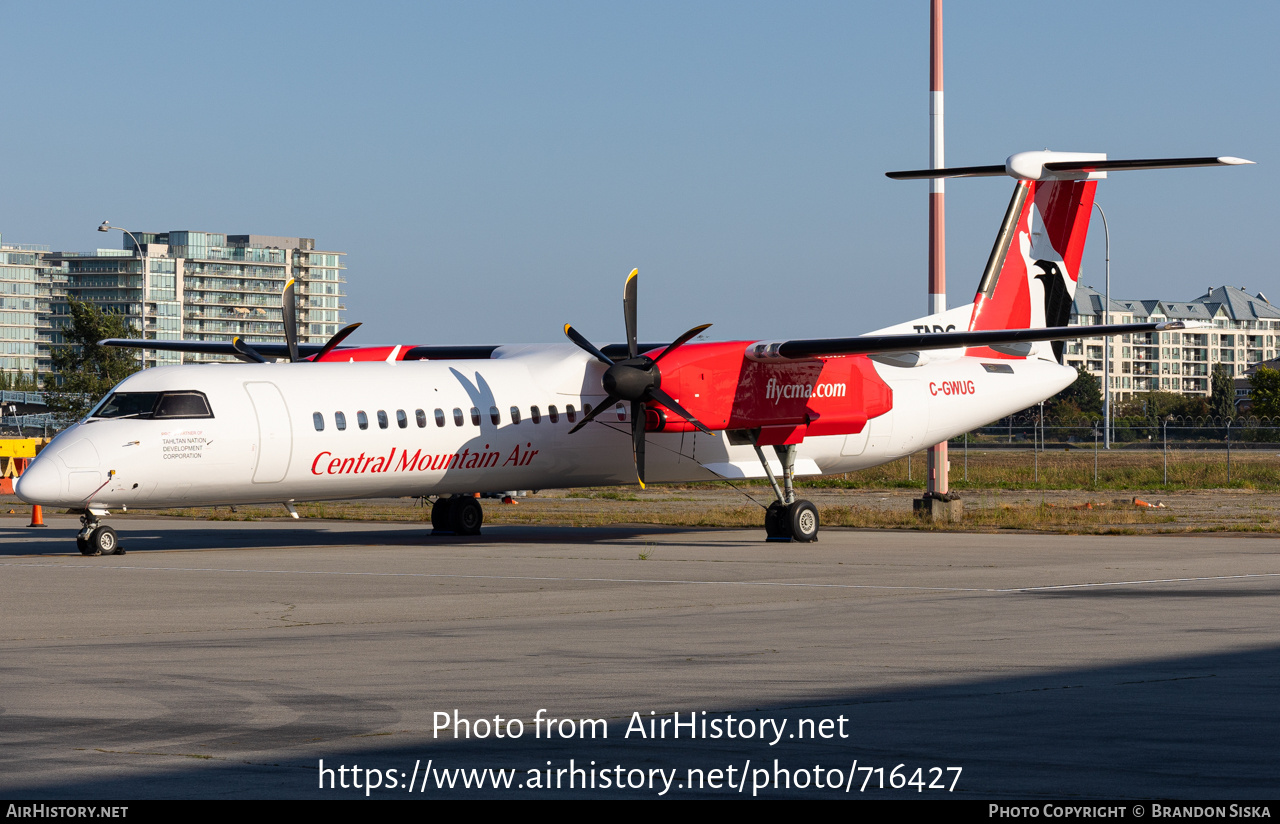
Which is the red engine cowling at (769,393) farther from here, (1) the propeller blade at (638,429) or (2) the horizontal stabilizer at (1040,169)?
(2) the horizontal stabilizer at (1040,169)

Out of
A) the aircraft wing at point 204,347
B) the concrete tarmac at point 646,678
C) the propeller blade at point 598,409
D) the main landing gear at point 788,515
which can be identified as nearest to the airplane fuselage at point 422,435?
the main landing gear at point 788,515

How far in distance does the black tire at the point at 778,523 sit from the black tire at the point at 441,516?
6.25 metres

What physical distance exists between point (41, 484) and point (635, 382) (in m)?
9.37

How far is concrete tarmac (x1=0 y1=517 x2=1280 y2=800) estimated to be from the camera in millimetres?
6992

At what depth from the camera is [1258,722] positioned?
8.27m

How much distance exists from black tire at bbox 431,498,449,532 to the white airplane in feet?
0.12

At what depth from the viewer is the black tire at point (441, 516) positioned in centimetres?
2788

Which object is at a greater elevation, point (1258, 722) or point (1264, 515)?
point (1258, 722)

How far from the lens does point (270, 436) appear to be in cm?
2200

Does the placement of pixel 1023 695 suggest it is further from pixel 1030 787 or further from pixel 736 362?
pixel 736 362

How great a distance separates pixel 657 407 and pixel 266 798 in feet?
61.3

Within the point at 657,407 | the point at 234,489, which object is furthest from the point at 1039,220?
the point at 234,489

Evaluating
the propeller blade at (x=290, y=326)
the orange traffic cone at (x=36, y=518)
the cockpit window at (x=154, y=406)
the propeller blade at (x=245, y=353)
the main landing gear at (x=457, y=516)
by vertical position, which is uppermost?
the propeller blade at (x=290, y=326)

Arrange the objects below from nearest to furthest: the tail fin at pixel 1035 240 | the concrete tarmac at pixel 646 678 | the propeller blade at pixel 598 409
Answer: the concrete tarmac at pixel 646 678
the propeller blade at pixel 598 409
the tail fin at pixel 1035 240
